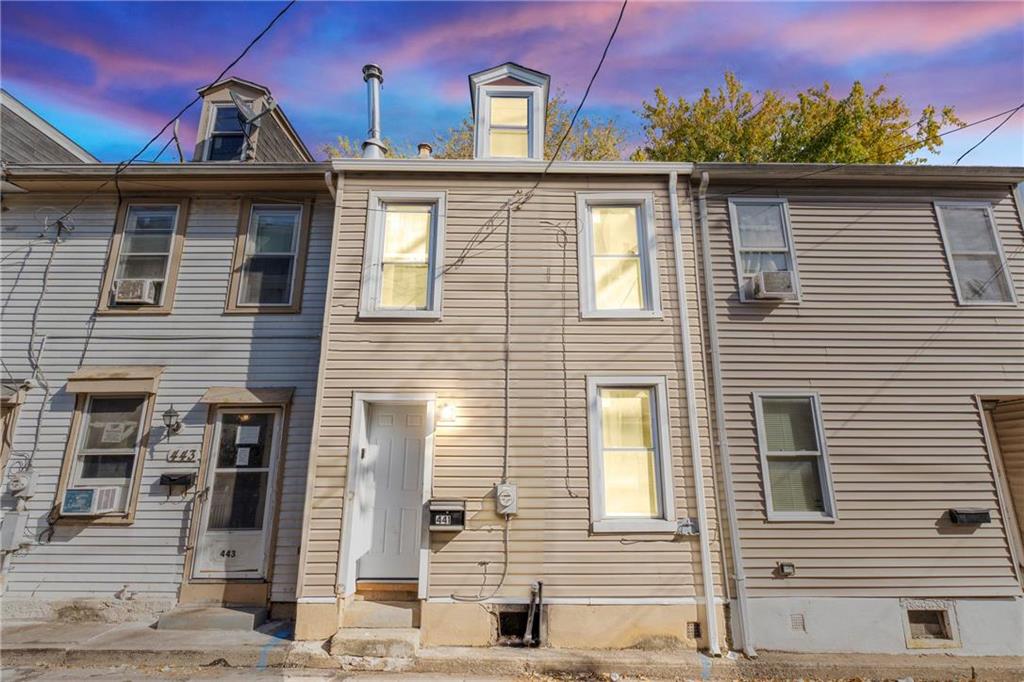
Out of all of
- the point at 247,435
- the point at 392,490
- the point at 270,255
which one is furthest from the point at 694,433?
the point at 270,255

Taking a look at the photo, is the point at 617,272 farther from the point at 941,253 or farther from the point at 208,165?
the point at 208,165

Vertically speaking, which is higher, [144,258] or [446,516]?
[144,258]

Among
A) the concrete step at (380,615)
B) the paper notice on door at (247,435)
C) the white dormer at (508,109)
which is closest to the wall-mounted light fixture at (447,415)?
the concrete step at (380,615)

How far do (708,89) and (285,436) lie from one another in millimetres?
14744

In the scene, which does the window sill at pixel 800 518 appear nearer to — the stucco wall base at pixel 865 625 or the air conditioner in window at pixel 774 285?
the stucco wall base at pixel 865 625

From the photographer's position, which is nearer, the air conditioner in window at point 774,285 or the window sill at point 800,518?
the window sill at point 800,518

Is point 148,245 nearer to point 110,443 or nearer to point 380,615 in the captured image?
point 110,443

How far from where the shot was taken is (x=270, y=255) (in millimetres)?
6918

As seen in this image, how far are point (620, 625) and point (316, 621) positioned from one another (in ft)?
10.6

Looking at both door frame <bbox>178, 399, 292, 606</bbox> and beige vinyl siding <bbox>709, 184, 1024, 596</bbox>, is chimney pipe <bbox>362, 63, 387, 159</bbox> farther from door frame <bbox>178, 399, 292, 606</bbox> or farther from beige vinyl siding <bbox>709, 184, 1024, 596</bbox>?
beige vinyl siding <bbox>709, 184, 1024, 596</bbox>

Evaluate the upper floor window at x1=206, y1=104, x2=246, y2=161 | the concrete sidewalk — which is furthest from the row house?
the upper floor window at x1=206, y1=104, x2=246, y2=161

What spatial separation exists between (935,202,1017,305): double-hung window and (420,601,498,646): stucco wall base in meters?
7.14

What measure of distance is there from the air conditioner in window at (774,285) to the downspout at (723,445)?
0.55 meters

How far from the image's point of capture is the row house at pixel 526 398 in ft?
17.5
